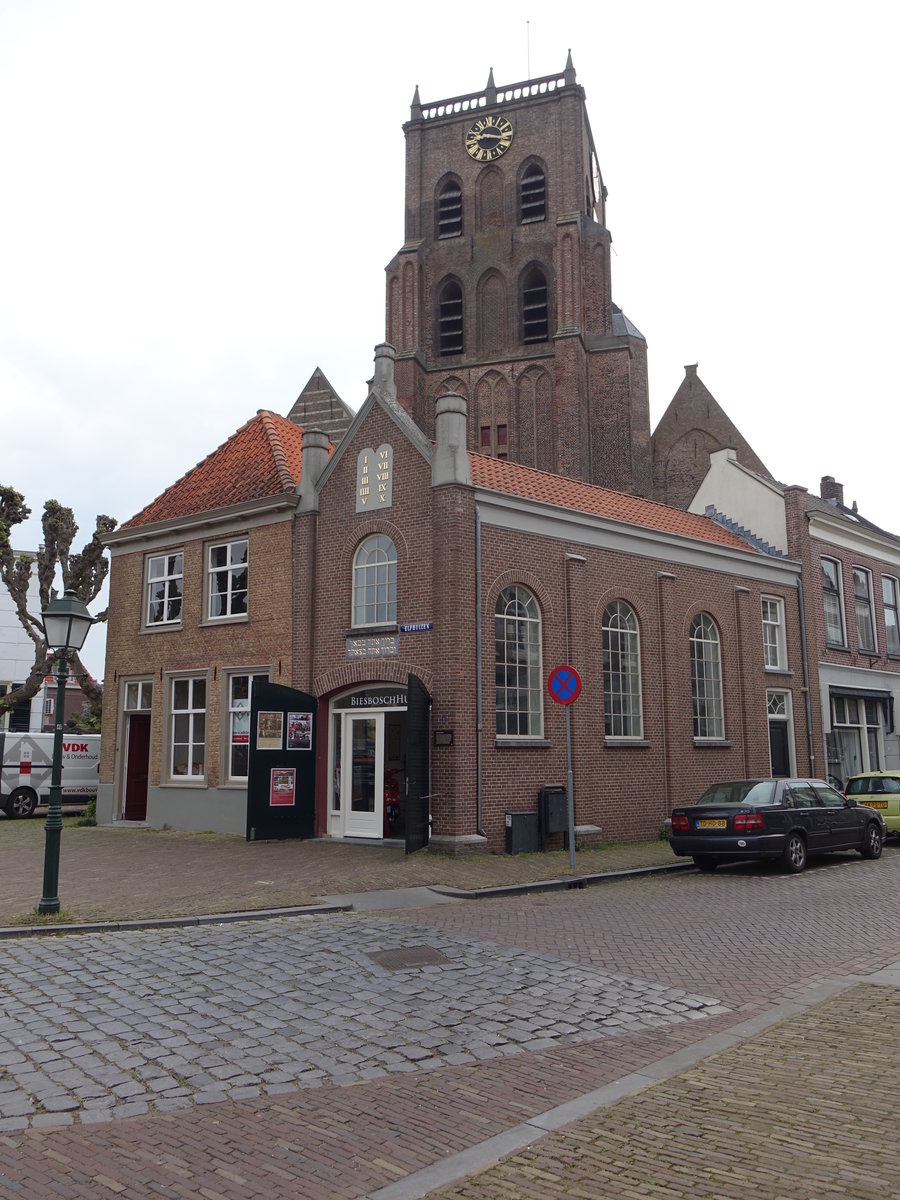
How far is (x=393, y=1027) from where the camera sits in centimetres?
673

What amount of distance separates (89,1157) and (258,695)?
13389 millimetres

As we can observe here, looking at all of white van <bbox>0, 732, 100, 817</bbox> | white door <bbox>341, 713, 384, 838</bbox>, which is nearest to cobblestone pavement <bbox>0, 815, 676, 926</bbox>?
white door <bbox>341, 713, 384, 838</bbox>

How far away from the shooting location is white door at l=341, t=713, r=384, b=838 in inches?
695

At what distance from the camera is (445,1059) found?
241 inches

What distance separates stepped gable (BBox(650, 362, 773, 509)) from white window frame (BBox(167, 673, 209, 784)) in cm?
2629

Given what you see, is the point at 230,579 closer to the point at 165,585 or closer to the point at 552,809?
the point at 165,585

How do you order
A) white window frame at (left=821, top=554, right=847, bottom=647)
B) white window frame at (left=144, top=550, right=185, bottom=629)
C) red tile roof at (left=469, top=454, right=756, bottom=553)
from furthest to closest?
1. white window frame at (left=821, top=554, right=847, bottom=647)
2. white window frame at (left=144, top=550, right=185, bottom=629)
3. red tile roof at (left=469, top=454, right=756, bottom=553)

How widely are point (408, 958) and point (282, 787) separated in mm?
9498

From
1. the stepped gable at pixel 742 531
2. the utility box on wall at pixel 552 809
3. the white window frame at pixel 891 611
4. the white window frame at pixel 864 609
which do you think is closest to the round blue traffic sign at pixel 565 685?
the utility box on wall at pixel 552 809

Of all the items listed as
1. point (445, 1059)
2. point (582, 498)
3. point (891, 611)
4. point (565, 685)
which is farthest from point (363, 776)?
point (891, 611)

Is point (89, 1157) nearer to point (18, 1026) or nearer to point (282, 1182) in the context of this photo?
point (282, 1182)

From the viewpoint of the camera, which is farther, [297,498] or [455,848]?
[297,498]

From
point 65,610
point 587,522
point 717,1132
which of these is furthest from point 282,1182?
point 587,522

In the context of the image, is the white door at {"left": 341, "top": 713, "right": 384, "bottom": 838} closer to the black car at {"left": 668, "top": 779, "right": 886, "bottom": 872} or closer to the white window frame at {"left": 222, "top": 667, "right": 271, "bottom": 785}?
the white window frame at {"left": 222, "top": 667, "right": 271, "bottom": 785}
